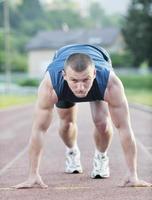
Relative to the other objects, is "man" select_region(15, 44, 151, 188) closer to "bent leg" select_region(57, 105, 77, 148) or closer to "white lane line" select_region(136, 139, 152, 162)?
"bent leg" select_region(57, 105, 77, 148)

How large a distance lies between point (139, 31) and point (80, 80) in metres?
64.0

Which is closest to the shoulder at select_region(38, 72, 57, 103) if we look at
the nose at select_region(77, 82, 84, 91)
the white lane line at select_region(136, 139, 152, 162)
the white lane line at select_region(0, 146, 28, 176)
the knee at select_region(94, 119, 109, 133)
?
the nose at select_region(77, 82, 84, 91)

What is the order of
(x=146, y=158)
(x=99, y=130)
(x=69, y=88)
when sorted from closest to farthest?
(x=69, y=88), (x=99, y=130), (x=146, y=158)

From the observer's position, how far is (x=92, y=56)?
670cm

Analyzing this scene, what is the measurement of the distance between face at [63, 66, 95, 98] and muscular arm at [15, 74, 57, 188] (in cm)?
38

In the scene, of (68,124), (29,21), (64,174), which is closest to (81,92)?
(68,124)

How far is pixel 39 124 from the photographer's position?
6.74 metres

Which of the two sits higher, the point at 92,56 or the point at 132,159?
the point at 92,56

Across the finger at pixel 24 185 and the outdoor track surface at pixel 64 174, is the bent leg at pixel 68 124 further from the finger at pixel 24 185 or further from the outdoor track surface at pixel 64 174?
the finger at pixel 24 185

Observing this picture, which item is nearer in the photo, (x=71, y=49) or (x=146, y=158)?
(x=71, y=49)

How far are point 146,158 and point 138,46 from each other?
58888 millimetres

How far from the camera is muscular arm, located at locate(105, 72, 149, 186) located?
21.5 feet

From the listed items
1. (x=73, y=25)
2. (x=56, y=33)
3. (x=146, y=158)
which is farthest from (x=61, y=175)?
(x=73, y=25)

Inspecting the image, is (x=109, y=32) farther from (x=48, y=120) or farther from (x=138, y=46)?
(x=48, y=120)
